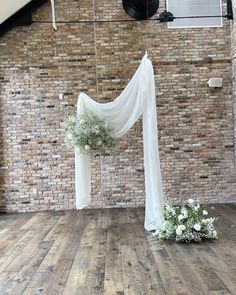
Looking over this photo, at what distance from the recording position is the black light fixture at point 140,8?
6.67 meters

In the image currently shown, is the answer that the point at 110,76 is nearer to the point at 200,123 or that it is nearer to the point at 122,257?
A: the point at 200,123

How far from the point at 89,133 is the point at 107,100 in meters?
1.96

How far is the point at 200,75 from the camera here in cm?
691

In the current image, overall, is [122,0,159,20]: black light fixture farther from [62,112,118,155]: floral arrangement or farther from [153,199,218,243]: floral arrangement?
[153,199,218,243]: floral arrangement

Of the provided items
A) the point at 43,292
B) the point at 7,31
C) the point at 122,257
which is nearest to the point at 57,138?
the point at 7,31

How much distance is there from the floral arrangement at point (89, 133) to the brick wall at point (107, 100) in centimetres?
164

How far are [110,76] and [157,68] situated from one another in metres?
1.02

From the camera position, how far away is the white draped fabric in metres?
4.94

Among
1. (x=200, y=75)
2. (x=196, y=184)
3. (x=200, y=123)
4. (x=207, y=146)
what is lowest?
(x=196, y=184)

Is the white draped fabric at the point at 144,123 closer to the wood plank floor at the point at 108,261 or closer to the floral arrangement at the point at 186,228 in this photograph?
the floral arrangement at the point at 186,228

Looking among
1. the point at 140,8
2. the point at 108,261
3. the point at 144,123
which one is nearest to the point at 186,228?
the point at 108,261

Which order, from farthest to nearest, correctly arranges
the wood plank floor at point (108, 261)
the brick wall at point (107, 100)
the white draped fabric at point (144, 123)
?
the brick wall at point (107, 100), the white draped fabric at point (144, 123), the wood plank floor at point (108, 261)

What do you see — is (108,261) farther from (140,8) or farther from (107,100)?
(140,8)

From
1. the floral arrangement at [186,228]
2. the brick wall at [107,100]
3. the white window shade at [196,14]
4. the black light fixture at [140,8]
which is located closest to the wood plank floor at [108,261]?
the floral arrangement at [186,228]
